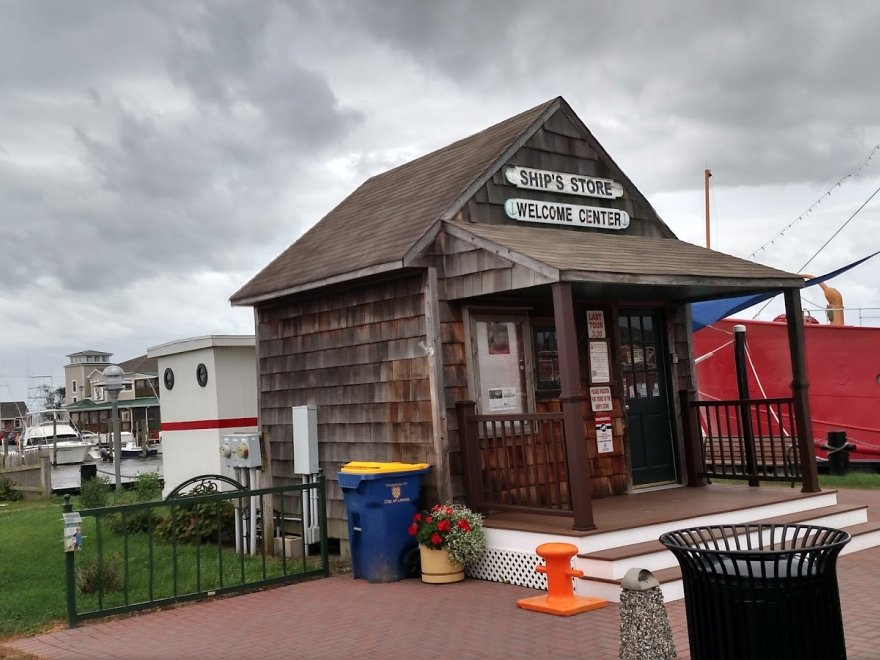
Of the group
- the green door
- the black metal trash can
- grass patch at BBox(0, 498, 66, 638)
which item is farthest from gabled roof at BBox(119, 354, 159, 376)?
the black metal trash can

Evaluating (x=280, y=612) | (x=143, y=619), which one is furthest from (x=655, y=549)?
(x=143, y=619)

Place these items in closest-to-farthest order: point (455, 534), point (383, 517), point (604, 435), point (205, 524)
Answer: point (455, 534), point (383, 517), point (604, 435), point (205, 524)

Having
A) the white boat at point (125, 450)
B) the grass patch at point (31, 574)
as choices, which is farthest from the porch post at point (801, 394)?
the white boat at point (125, 450)

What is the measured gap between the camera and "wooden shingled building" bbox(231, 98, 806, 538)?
837 centimetres

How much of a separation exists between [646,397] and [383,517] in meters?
3.99

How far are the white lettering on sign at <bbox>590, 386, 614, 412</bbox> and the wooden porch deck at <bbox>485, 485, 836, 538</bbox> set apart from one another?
1.01 meters

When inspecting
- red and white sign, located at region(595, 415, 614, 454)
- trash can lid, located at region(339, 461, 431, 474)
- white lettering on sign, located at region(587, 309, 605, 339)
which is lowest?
trash can lid, located at region(339, 461, 431, 474)

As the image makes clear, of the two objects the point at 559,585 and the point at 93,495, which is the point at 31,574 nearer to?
the point at 93,495

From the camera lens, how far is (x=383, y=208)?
439 inches

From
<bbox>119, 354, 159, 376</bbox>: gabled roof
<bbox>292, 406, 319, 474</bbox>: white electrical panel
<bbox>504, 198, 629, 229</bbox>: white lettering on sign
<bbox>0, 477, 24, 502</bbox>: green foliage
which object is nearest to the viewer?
<bbox>504, 198, 629, 229</bbox>: white lettering on sign

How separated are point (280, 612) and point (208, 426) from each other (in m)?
5.43

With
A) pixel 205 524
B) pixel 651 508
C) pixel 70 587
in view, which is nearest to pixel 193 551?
pixel 205 524

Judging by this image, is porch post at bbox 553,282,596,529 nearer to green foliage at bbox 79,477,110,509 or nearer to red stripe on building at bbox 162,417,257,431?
red stripe on building at bbox 162,417,257,431

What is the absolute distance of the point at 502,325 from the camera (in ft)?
30.7
